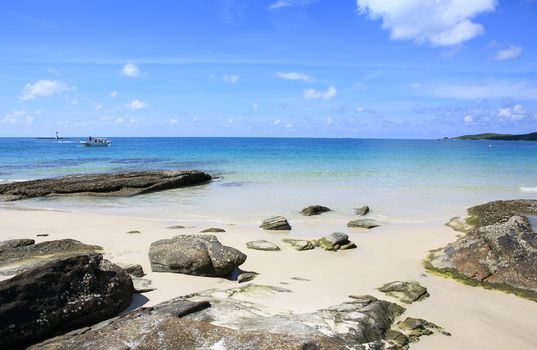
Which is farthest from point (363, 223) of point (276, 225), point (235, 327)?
point (235, 327)

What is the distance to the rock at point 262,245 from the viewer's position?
10539 mm

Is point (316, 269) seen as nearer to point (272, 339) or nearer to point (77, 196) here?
point (272, 339)

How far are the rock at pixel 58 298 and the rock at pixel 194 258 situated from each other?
1.88 meters

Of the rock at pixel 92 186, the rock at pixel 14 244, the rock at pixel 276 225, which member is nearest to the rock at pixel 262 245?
the rock at pixel 276 225

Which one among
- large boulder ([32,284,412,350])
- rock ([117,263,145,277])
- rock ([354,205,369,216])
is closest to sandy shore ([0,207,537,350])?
rock ([117,263,145,277])

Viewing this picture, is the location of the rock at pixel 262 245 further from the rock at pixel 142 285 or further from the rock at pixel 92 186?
the rock at pixel 92 186

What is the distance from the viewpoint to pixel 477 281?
27.1 feet

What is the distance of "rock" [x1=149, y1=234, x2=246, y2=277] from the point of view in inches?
317

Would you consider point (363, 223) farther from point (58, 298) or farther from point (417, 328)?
point (58, 298)

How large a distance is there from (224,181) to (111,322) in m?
22.8

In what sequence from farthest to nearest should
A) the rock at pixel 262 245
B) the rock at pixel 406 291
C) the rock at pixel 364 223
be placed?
the rock at pixel 364 223, the rock at pixel 262 245, the rock at pixel 406 291

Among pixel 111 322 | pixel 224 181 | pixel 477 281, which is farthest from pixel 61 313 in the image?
pixel 224 181

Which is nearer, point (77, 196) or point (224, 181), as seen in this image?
point (77, 196)

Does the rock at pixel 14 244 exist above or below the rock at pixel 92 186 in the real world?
above
